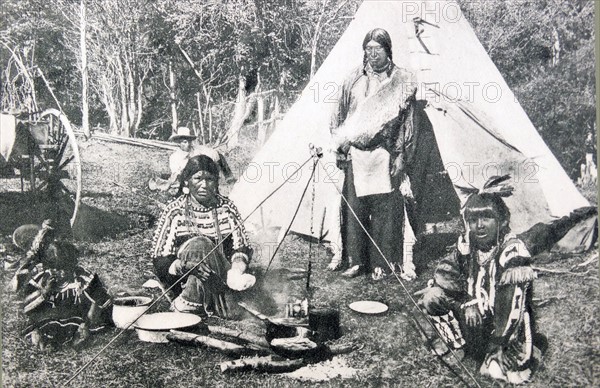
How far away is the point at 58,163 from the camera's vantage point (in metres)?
4.42

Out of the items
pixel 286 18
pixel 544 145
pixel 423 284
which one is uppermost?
pixel 286 18

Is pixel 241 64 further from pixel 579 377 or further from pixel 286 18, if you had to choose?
pixel 579 377

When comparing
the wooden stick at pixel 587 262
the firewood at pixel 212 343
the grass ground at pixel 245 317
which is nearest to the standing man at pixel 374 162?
the grass ground at pixel 245 317

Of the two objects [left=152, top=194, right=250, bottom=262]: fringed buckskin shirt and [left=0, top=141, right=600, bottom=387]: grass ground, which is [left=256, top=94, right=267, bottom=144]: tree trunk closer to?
[left=0, top=141, right=600, bottom=387]: grass ground

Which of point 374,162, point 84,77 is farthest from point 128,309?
point 374,162

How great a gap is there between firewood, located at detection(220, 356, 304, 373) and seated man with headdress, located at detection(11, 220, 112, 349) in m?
1.02

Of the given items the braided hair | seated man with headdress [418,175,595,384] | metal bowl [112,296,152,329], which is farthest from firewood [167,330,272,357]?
the braided hair

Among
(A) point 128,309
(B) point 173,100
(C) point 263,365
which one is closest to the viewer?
(C) point 263,365

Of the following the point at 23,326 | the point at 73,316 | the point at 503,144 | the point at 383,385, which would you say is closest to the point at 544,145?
the point at 503,144

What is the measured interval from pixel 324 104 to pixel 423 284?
1586 millimetres

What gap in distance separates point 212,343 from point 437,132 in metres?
2.34

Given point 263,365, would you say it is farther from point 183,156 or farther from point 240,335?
point 183,156

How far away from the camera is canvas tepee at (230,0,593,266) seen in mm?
4250

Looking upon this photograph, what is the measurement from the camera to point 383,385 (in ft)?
13.8
